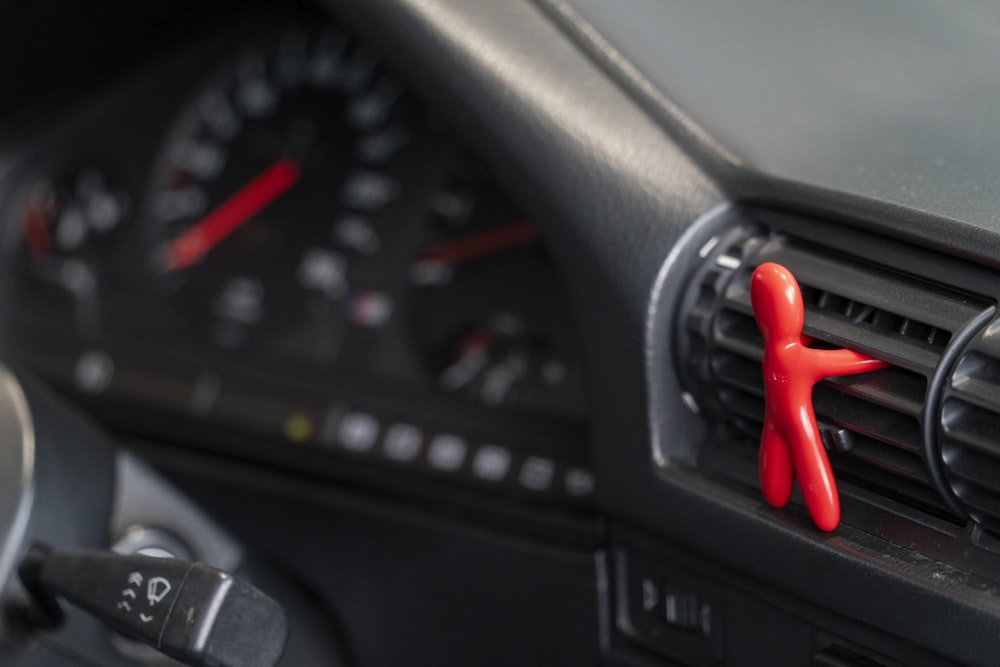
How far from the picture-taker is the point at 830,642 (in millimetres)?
848

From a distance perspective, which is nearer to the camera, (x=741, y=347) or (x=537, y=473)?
(x=741, y=347)

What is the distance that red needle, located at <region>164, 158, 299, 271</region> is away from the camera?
1.56 m

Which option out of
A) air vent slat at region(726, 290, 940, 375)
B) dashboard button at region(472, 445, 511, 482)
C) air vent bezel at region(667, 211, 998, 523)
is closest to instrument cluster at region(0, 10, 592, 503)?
dashboard button at region(472, 445, 511, 482)

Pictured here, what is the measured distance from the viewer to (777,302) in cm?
77

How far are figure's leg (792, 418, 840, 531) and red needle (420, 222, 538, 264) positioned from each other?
2.01 ft

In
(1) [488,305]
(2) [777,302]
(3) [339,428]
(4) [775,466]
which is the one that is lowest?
(3) [339,428]

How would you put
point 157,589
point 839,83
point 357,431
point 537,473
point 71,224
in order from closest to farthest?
point 157,589 → point 839,83 → point 537,473 → point 357,431 → point 71,224

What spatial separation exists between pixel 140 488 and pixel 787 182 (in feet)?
1.87

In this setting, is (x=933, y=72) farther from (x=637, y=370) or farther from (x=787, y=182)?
(x=637, y=370)

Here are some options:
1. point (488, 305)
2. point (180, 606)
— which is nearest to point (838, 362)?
point (180, 606)

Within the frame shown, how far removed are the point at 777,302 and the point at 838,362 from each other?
0.05 meters

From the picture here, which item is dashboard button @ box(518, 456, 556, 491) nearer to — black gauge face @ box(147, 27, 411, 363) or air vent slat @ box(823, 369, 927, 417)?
black gauge face @ box(147, 27, 411, 363)

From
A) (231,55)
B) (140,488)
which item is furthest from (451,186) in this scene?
(140,488)

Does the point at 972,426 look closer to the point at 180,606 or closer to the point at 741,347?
the point at 741,347
